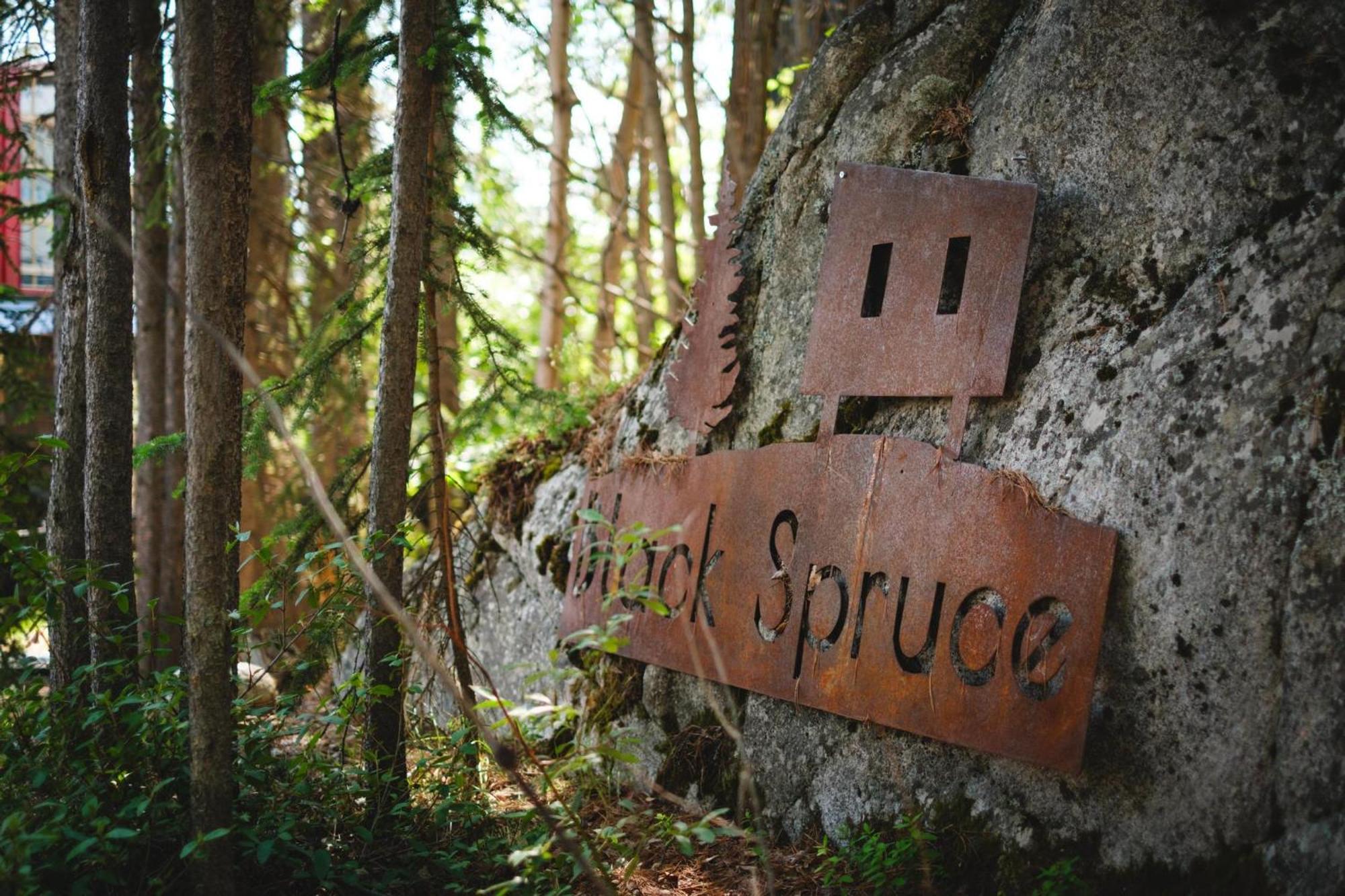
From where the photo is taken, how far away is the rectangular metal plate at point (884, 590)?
3318mm

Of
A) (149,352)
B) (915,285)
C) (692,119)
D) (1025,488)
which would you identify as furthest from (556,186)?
(1025,488)

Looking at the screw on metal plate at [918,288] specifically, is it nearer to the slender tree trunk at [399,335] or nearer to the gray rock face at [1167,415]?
the gray rock face at [1167,415]

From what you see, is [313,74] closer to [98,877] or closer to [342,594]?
[342,594]

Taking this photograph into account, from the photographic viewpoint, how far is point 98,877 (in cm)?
299

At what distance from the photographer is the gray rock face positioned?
9.71 ft

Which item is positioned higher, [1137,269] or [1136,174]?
[1136,174]

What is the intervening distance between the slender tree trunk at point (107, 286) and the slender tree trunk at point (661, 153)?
5189mm

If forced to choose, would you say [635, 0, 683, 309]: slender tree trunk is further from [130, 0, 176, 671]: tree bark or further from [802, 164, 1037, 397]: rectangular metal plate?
[802, 164, 1037, 397]: rectangular metal plate

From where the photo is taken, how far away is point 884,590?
3.84 metres

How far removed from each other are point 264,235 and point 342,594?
8.11 meters

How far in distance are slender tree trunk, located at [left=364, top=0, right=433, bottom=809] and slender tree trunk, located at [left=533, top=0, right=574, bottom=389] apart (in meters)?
4.52

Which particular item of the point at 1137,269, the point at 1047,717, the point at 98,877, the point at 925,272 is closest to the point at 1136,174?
the point at 1137,269

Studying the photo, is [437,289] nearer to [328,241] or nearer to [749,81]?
[749,81]

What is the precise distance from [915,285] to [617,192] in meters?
9.73
